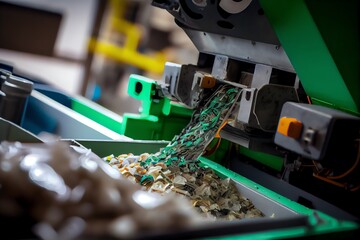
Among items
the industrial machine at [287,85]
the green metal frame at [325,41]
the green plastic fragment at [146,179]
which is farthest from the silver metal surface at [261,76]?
the green plastic fragment at [146,179]

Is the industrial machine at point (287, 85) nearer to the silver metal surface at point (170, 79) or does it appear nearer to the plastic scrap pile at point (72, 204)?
the silver metal surface at point (170, 79)

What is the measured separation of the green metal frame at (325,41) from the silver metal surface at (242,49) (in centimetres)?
17

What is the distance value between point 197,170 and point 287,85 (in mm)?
508

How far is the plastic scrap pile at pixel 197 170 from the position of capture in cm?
151

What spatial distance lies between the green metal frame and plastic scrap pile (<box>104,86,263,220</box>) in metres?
0.39

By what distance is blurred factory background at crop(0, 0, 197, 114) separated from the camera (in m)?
4.39

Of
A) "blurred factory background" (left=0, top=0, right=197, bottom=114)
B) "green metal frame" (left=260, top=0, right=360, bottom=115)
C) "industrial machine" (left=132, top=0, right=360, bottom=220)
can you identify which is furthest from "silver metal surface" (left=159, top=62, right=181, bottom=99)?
"blurred factory background" (left=0, top=0, right=197, bottom=114)

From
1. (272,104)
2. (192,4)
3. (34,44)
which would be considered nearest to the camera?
(272,104)

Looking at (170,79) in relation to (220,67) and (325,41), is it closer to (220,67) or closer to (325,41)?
(220,67)

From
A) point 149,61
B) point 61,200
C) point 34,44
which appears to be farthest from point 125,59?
point 61,200

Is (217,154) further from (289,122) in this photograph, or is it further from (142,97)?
(289,122)

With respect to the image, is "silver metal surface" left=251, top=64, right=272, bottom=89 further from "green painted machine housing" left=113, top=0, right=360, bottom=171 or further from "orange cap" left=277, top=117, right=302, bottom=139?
"orange cap" left=277, top=117, right=302, bottom=139

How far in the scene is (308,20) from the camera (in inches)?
47.4

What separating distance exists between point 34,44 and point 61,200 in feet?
13.6
